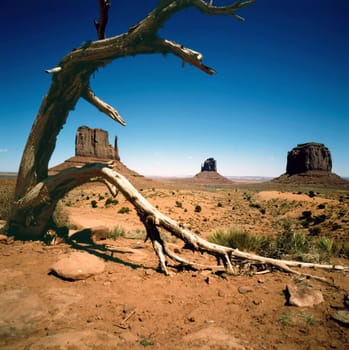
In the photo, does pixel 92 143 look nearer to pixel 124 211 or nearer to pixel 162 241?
pixel 124 211

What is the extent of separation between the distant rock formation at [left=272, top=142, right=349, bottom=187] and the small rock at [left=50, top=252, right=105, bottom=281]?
105 m

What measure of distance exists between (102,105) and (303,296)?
246 inches

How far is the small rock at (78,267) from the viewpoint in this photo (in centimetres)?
414

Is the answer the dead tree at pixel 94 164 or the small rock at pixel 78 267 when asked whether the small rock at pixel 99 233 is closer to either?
the dead tree at pixel 94 164

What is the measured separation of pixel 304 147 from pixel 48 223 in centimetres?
12665

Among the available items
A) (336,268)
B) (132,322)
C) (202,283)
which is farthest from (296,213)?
(132,322)

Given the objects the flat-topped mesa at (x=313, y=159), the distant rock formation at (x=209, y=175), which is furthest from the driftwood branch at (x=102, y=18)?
the distant rock formation at (x=209, y=175)

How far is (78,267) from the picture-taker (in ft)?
14.2

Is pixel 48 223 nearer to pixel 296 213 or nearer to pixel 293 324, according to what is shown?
pixel 293 324

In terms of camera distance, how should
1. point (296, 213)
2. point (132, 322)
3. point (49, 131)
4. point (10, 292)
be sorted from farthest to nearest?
point (296, 213) → point (49, 131) → point (10, 292) → point (132, 322)

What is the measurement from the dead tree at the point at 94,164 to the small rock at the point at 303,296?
1031 millimetres

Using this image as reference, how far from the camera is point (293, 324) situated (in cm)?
284

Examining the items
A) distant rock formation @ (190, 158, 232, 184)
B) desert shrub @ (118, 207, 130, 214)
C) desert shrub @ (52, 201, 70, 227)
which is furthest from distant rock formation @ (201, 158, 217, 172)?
desert shrub @ (52, 201, 70, 227)

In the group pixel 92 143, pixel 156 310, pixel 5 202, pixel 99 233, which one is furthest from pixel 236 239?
pixel 92 143
